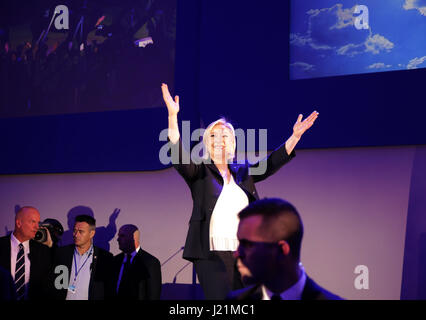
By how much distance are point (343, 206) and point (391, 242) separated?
0.46m

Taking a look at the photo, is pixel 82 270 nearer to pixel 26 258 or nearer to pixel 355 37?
pixel 26 258

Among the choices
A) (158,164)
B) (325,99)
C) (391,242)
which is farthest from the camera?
(158,164)

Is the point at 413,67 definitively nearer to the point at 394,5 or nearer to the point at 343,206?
the point at 394,5

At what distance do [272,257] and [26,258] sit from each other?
3.22m

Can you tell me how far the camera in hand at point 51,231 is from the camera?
478cm

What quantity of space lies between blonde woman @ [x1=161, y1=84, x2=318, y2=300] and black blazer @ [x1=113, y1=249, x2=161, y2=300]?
5.58 ft

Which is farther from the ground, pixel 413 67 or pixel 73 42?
pixel 73 42

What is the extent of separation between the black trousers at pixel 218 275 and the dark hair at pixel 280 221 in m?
1.10

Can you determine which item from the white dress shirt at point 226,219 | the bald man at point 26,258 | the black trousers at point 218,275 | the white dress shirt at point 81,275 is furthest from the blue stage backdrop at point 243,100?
the black trousers at point 218,275

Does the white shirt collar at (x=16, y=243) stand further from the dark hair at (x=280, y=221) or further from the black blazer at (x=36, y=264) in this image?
the dark hair at (x=280, y=221)

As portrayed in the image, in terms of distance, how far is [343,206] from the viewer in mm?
4355

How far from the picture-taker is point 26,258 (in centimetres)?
418
